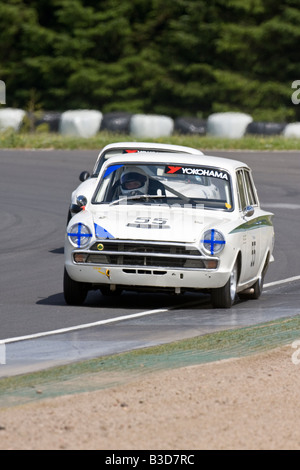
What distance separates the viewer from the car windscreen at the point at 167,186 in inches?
472

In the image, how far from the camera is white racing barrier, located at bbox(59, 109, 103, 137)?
42906 millimetres

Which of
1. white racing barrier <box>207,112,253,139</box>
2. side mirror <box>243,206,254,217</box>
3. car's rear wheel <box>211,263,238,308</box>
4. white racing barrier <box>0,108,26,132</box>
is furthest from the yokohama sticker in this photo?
white racing barrier <box>0,108,26,132</box>

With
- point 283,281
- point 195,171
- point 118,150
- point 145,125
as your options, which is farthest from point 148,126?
point 195,171

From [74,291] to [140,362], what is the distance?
2991 millimetres

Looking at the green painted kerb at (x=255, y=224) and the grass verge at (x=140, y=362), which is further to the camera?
the green painted kerb at (x=255, y=224)

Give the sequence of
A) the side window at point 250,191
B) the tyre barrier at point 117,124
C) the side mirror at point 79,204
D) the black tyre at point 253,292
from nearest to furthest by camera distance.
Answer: the black tyre at point 253,292 < the side window at point 250,191 < the side mirror at point 79,204 < the tyre barrier at point 117,124

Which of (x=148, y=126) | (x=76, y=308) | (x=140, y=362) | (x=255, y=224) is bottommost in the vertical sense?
(x=148, y=126)

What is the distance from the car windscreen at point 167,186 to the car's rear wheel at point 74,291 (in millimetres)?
1087

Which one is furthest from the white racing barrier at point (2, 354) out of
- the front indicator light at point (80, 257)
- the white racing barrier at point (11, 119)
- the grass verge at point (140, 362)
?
the white racing barrier at point (11, 119)

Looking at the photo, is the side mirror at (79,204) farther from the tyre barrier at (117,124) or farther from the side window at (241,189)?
the tyre barrier at (117,124)

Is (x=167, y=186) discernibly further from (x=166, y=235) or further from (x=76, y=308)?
(x=76, y=308)

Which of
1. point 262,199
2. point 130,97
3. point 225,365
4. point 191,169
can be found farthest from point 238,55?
point 225,365

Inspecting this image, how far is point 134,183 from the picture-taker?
12.4 m
